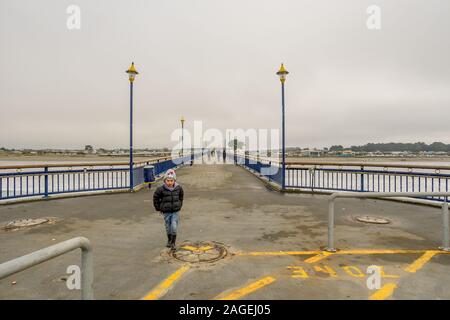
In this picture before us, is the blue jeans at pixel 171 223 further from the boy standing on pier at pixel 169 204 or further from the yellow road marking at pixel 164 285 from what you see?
the yellow road marking at pixel 164 285

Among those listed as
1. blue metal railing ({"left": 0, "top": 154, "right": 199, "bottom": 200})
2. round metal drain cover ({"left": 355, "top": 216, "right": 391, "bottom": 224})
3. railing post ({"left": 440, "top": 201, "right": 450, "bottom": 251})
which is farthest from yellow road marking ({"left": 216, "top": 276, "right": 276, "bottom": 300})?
blue metal railing ({"left": 0, "top": 154, "right": 199, "bottom": 200})

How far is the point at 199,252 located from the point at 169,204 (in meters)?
1.09

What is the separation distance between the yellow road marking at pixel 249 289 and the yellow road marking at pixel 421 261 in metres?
2.27

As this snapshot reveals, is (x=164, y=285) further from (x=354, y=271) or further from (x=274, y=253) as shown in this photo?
(x=354, y=271)

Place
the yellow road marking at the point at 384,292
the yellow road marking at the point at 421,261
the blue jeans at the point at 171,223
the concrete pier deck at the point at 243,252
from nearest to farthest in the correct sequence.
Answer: the yellow road marking at the point at 384,292 < the concrete pier deck at the point at 243,252 < the yellow road marking at the point at 421,261 < the blue jeans at the point at 171,223

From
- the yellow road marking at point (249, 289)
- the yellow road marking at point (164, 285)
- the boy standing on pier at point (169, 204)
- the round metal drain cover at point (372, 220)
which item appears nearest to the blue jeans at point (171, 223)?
the boy standing on pier at point (169, 204)

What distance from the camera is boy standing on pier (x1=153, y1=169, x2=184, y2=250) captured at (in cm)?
543

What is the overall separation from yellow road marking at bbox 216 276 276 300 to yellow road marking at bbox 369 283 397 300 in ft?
4.32

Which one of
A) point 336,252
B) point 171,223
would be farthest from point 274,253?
point 171,223

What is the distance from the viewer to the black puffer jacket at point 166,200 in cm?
545

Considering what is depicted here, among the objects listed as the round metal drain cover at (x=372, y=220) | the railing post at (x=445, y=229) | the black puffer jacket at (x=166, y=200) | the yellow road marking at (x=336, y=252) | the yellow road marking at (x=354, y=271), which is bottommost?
the yellow road marking at (x=336, y=252)

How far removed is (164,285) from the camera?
388 centimetres

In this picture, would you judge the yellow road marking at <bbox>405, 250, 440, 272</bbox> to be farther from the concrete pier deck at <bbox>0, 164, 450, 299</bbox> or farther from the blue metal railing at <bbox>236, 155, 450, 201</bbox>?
the blue metal railing at <bbox>236, 155, 450, 201</bbox>

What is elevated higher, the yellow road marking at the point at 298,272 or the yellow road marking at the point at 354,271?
the yellow road marking at the point at 354,271
